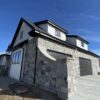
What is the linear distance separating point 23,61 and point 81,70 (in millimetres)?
9406

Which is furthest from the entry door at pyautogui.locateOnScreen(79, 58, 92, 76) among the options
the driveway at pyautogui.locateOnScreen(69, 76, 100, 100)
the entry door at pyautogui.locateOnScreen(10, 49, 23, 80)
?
the entry door at pyautogui.locateOnScreen(10, 49, 23, 80)

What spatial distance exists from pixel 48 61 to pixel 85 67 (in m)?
11.9

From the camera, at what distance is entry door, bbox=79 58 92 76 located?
53.6ft

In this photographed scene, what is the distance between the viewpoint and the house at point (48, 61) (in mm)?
5996

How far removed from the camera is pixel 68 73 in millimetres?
5828

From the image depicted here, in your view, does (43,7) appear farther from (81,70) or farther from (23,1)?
(81,70)

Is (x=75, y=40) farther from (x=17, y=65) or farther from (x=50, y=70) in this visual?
(x=50, y=70)

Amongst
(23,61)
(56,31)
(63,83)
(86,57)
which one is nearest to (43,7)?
(56,31)

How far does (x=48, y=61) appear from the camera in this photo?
723cm

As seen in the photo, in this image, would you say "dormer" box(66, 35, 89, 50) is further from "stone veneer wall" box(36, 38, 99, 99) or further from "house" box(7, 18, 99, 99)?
"stone veneer wall" box(36, 38, 99, 99)

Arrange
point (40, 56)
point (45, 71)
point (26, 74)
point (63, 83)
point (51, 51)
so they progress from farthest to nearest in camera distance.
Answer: point (51, 51) → point (26, 74) → point (40, 56) → point (45, 71) → point (63, 83)

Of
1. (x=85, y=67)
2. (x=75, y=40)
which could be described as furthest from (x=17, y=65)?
→ (x=75, y=40)

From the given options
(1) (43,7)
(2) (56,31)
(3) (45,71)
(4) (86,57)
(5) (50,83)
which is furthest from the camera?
(4) (86,57)

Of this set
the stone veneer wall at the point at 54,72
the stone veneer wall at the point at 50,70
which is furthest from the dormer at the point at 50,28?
the stone veneer wall at the point at 54,72
